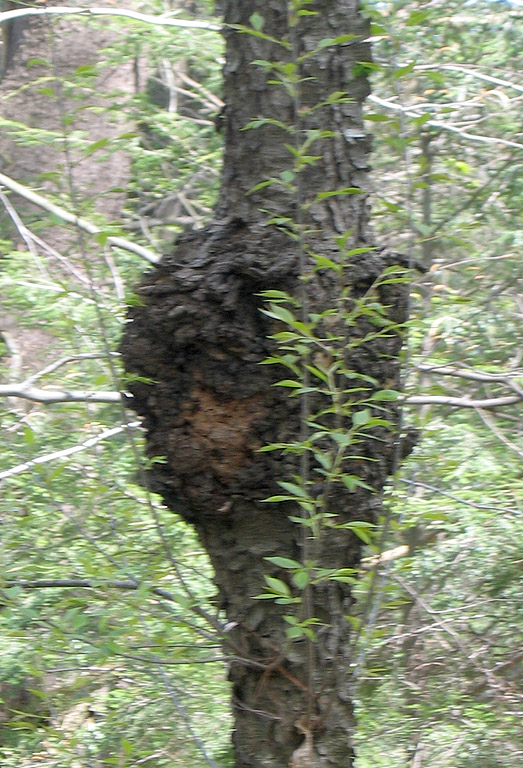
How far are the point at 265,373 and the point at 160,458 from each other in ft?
1.01

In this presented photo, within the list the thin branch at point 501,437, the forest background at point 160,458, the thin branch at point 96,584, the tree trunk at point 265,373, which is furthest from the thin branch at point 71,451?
the thin branch at point 501,437

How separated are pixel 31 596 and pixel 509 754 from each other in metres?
2.21

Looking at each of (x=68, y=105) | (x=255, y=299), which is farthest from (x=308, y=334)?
(x=68, y=105)

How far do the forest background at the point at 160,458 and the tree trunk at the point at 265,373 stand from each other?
0.14 metres

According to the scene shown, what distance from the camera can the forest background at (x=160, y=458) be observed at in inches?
109

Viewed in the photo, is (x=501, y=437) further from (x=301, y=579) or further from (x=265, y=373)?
(x=301, y=579)

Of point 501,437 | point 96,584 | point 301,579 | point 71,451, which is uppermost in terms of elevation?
point 301,579

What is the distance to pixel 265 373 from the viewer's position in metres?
1.90

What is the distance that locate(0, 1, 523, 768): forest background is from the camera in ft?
9.06

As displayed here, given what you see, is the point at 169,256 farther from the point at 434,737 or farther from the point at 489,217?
the point at 489,217

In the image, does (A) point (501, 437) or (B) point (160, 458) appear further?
(A) point (501, 437)

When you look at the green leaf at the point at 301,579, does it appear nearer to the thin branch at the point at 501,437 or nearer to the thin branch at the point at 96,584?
the thin branch at the point at 96,584

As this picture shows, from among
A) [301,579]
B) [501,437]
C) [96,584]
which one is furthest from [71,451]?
[501,437]

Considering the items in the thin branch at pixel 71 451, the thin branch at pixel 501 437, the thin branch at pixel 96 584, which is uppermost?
the thin branch at pixel 96 584
